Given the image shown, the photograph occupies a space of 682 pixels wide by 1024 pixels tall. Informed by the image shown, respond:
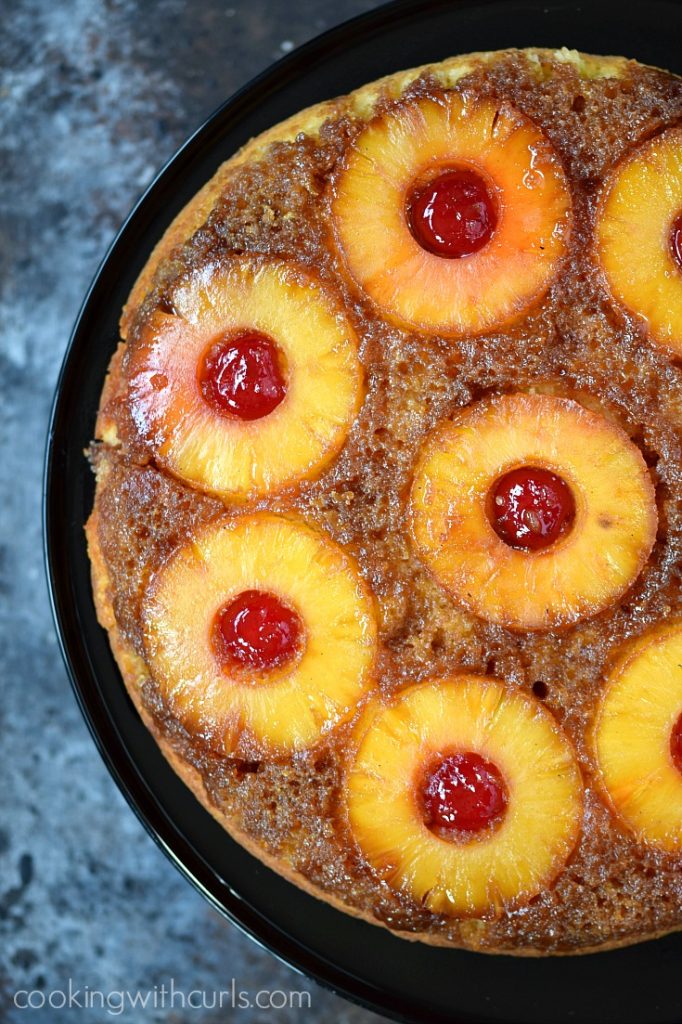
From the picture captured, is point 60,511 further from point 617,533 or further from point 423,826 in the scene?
point 617,533

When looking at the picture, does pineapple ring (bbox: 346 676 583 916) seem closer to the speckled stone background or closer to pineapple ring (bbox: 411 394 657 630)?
pineapple ring (bbox: 411 394 657 630)

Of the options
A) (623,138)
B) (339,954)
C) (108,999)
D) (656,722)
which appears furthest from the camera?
(108,999)

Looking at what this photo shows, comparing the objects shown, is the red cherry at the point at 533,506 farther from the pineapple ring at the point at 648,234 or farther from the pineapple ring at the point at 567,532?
the pineapple ring at the point at 648,234

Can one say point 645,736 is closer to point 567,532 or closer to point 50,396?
Answer: point 567,532

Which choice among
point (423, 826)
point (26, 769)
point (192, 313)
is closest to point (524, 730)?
point (423, 826)

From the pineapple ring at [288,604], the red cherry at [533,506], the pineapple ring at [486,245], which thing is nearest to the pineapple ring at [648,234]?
the pineapple ring at [486,245]

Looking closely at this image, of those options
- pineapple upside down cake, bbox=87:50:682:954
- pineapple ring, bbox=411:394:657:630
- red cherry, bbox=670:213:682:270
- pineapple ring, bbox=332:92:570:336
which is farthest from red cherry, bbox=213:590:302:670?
red cherry, bbox=670:213:682:270
